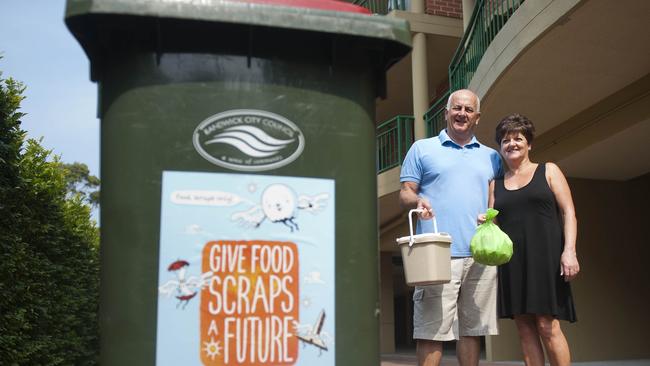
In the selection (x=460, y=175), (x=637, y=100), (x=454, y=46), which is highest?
(x=454, y=46)

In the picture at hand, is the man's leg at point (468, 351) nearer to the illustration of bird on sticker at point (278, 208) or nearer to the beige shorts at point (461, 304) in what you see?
the beige shorts at point (461, 304)

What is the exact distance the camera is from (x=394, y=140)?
532 inches

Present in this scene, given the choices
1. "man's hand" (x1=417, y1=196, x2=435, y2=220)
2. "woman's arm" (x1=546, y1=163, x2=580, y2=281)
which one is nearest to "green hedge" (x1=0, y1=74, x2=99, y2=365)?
"man's hand" (x1=417, y1=196, x2=435, y2=220)

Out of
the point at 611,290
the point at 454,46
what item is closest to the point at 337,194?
the point at 611,290

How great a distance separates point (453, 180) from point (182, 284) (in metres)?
1.76

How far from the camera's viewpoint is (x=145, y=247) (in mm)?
2857

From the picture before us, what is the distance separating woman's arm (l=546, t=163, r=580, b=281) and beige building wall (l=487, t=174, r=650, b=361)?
6350mm

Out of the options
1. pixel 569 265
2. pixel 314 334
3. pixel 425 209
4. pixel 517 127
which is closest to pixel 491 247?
pixel 425 209

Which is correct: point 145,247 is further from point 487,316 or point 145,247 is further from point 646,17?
point 646,17

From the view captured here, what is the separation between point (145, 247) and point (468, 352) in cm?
194

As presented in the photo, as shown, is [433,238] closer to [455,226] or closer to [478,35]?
[455,226]

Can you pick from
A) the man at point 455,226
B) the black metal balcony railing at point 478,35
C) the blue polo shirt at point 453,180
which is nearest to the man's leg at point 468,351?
the man at point 455,226

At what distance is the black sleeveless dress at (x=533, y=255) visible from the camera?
3.94 metres

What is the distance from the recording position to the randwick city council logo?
2961 millimetres
